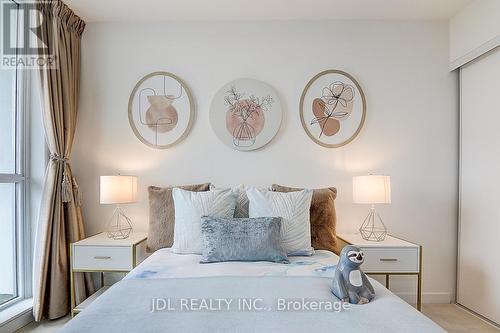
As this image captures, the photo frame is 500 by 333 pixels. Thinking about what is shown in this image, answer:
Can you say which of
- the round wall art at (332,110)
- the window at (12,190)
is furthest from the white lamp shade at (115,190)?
the round wall art at (332,110)

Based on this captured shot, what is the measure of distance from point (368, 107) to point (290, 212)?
1326mm

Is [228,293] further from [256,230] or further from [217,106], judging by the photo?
[217,106]

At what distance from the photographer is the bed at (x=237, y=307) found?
3.75 ft

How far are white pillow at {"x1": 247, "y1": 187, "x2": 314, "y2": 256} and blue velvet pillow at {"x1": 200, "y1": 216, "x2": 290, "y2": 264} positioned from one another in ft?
0.43

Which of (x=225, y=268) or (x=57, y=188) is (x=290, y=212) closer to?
(x=225, y=268)

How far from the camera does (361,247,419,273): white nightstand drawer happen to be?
2354 mm

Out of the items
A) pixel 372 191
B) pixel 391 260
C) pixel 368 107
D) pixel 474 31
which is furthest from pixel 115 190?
pixel 474 31

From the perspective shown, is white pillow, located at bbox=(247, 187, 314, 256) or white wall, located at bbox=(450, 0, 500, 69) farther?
white wall, located at bbox=(450, 0, 500, 69)

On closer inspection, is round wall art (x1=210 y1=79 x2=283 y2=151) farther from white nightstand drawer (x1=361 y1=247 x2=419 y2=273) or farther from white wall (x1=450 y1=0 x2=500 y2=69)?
white wall (x1=450 y1=0 x2=500 y2=69)

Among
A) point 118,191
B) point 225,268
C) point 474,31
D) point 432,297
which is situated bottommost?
point 432,297

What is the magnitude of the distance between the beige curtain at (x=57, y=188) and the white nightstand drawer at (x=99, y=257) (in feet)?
0.75

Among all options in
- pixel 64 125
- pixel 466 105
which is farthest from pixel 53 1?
pixel 466 105

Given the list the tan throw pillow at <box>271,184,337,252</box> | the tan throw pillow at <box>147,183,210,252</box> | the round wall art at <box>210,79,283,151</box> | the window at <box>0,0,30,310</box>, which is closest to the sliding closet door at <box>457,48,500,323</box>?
the tan throw pillow at <box>271,184,337,252</box>

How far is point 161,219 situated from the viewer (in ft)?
8.11
